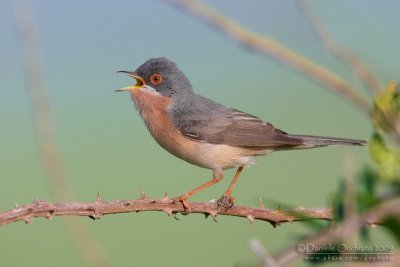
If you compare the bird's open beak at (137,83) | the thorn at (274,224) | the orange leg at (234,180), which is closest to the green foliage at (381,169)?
the thorn at (274,224)

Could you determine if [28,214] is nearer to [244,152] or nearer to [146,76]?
[244,152]

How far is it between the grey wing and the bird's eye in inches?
15.5

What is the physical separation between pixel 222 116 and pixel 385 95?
4785 mm

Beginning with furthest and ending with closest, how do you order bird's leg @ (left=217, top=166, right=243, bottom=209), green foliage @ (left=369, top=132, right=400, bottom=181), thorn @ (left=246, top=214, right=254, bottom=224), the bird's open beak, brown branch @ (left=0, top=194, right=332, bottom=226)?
1. the bird's open beak
2. bird's leg @ (left=217, top=166, right=243, bottom=209)
3. thorn @ (left=246, top=214, right=254, bottom=224)
4. brown branch @ (left=0, top=194, right=332, bottom=226)
5. green foliage @ (left=369, top=132, right=400, bottom=181)

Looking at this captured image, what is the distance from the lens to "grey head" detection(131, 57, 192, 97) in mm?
5719

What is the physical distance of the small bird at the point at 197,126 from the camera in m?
5.19

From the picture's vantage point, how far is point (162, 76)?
575 cm

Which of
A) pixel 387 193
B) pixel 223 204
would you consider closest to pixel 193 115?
pixel 223 204

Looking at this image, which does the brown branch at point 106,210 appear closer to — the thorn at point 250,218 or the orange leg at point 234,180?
the thorn at point 250,218

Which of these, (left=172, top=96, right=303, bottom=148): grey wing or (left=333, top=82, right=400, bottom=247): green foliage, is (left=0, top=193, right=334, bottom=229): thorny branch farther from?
(left=172, top=96, right=303, bottom=148): grey wing

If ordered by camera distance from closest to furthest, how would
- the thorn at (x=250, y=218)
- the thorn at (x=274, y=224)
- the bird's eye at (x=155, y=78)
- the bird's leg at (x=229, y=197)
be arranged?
the thorn at (x=274, y=224) < the thorn at (x=250, y=218) < the bird's leg at (x=229, y=197) < the bird's eye at (x=155, y=78)

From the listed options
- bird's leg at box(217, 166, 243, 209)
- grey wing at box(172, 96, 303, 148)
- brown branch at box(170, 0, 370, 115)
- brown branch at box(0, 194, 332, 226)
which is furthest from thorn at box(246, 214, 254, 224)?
grey wing at box(172, 96, 303, 148)

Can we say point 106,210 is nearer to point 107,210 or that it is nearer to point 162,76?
point 107,210

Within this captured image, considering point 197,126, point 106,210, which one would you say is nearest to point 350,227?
point 106,210
